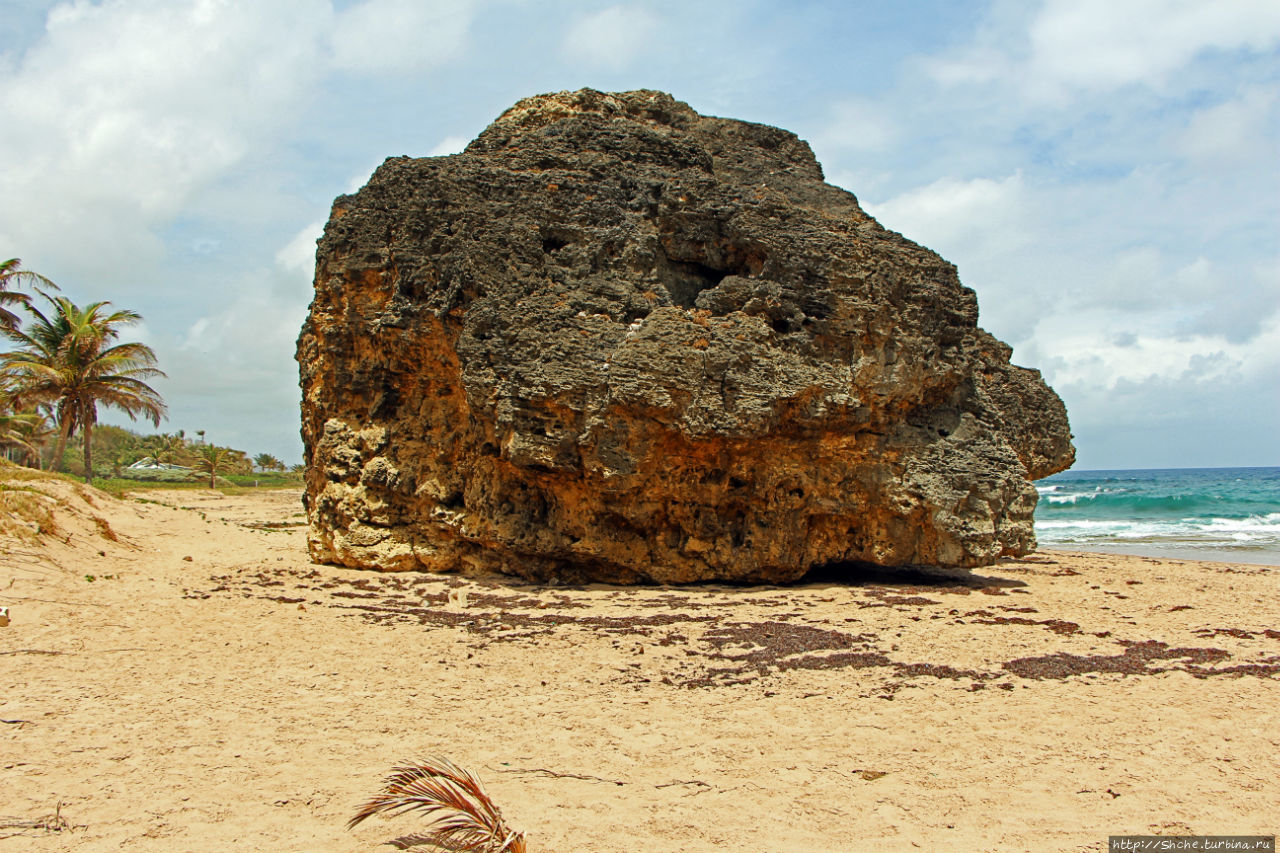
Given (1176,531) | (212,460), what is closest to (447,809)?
(1176,531)

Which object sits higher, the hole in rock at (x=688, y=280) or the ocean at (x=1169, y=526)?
the hole in rock at (x=688, y=280)

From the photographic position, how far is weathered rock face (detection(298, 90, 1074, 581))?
9.44 meters

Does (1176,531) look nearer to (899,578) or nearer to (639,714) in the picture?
(899,578)

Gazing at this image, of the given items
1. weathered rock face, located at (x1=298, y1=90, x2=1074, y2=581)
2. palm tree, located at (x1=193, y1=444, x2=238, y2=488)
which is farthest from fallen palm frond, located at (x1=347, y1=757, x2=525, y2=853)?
palm tree, located at (x1=193, y1=444, x2=238, y2=488)

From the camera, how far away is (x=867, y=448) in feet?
32.6

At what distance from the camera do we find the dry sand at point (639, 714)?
369cm

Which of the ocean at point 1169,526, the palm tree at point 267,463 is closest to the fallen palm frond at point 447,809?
the ocean at point 1169,526

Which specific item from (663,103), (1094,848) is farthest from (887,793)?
(663,103)

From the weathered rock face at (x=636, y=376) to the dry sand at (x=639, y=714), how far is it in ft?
4.05

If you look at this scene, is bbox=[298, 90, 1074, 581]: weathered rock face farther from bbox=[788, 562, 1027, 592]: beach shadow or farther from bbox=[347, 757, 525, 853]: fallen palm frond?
bbox=[347, 757, 525, 853]: fallen palm frond

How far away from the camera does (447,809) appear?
357 cm

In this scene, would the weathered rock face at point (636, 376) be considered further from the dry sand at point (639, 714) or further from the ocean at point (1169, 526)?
the ocean at point (1169, 526)

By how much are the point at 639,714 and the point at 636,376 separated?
4724 mm

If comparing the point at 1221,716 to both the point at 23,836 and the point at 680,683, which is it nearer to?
the point at 680,683
